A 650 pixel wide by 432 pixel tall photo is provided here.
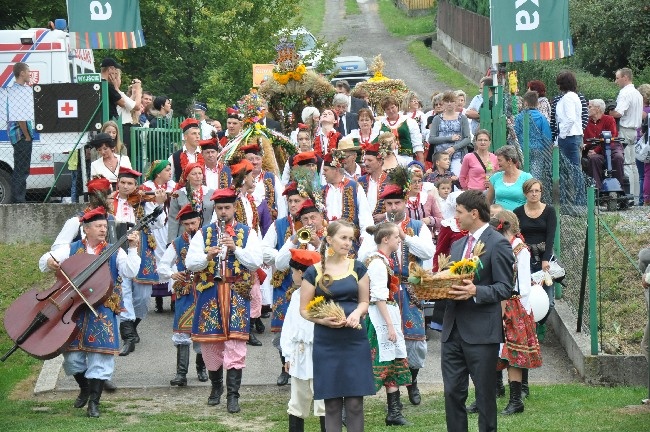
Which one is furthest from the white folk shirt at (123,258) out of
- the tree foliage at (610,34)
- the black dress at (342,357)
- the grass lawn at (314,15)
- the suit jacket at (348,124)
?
the grass lawn at (314,15)

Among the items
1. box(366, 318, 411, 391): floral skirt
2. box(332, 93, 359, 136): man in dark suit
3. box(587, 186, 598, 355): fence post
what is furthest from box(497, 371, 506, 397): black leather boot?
box(332, 93, 359, 136): man in dark suit

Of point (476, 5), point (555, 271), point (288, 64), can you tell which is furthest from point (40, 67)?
point (476, 5)

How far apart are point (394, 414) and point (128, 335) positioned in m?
4.14

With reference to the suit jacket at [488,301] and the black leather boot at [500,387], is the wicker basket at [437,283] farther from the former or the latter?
the black leather boot at [500,387]

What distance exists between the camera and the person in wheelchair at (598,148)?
1892cm

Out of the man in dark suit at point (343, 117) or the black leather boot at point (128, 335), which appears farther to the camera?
the man in dark suit at point (343, 117)

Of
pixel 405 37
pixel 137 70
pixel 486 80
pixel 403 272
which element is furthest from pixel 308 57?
pixel 405 37

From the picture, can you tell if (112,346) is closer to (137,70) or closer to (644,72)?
(137,70)

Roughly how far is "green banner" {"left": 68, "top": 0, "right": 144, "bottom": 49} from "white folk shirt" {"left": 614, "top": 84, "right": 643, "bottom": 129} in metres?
7.25

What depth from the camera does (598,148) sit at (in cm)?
1911

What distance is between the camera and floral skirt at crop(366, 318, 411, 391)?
1088 centimetres

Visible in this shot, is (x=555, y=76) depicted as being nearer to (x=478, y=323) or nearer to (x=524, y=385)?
(x=524, y=385)

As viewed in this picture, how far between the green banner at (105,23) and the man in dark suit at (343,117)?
9.64 feet

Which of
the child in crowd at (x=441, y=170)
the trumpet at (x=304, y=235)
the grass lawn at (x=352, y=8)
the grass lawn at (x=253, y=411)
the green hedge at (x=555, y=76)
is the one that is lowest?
the grass lawn at (x=253, y=411)
